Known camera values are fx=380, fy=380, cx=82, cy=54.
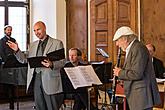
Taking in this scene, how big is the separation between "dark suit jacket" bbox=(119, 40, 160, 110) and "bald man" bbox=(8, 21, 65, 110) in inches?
48.2

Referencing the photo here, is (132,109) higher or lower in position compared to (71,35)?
lower

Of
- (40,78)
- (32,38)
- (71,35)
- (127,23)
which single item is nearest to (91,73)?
(40,78)

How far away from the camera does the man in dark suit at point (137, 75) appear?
3879 millimetres

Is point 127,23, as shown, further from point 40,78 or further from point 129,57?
point 129,57

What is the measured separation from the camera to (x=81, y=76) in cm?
483

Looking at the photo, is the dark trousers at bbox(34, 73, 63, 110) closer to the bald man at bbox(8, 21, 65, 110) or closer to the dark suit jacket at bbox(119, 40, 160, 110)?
the bald man at bbox(8, 21, 65, 110)

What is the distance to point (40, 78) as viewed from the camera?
4984 mm

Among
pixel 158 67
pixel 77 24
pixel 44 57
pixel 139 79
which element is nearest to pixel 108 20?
pixel 77 24

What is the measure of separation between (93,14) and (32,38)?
2.19 meters

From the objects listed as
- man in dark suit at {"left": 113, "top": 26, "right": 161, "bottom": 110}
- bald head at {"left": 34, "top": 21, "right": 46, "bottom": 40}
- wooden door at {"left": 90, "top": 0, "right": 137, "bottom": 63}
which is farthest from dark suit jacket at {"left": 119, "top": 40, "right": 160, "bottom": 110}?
wooden door at {"left": 90, "top": 0, "right": 137, "bottom": 63}

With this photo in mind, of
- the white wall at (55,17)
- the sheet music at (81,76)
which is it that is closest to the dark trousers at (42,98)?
the sheet music at (81,76)

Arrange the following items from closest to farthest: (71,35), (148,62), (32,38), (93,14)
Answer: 1. (148,62)
2. (93,14)
3. (71,35)
4. (32,38)

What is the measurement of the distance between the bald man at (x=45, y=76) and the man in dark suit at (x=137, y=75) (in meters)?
1.19

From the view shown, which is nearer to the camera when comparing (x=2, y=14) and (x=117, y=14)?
(x=117, y=14)
